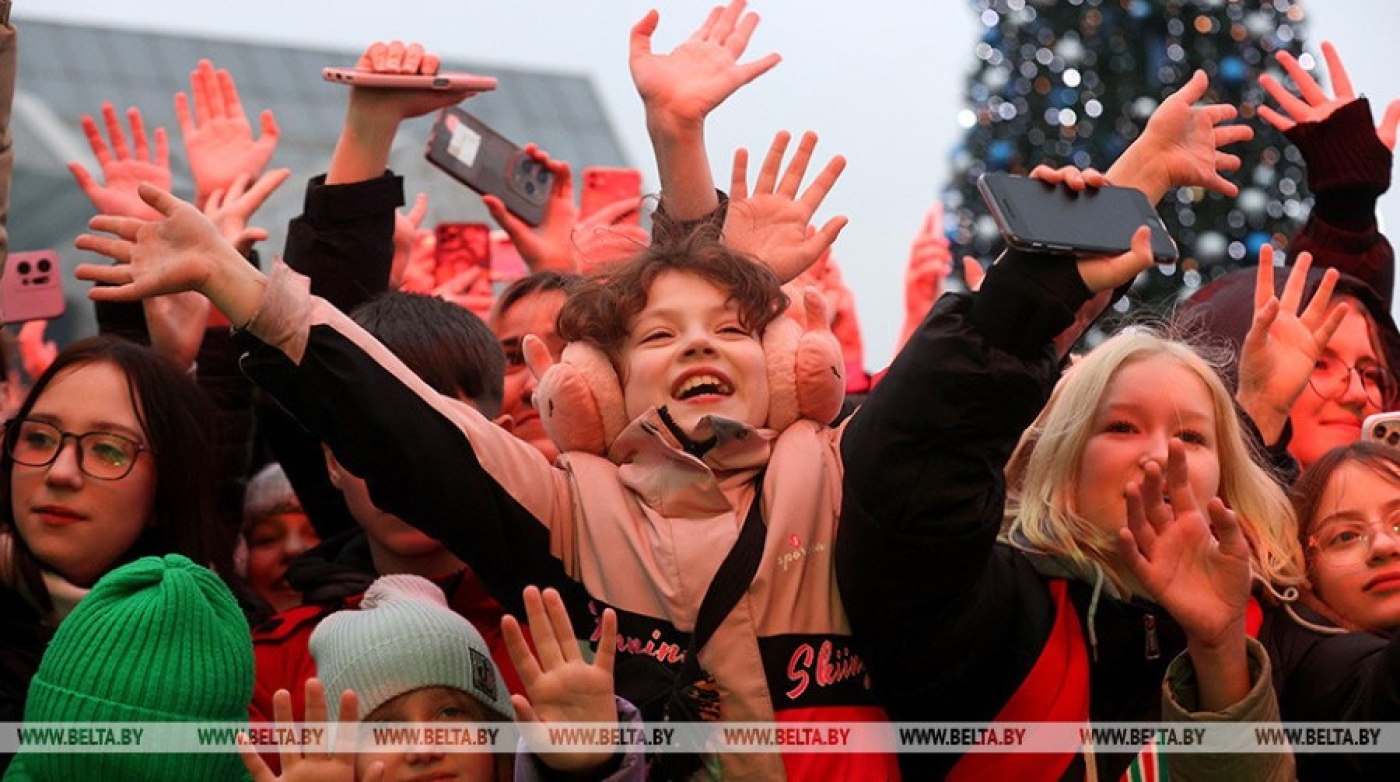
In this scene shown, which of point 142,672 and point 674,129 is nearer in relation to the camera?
point 142,672

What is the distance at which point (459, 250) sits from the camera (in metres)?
5.21

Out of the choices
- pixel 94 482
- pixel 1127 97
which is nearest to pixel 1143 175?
pixel 94 482

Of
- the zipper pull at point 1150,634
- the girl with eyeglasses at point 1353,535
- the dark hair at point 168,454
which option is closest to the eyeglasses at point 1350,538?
the girl with eyeglasses at point 1353,535

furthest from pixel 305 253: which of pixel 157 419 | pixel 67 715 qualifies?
pixel 67 715

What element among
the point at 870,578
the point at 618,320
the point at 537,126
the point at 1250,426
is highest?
the point at 618,320

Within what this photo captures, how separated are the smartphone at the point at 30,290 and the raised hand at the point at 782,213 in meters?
1.54

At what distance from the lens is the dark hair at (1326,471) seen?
369 cm

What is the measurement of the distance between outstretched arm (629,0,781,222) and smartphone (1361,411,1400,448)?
1307 mm

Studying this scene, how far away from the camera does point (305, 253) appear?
4086 mm

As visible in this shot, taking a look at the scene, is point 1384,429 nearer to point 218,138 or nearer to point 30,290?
point 218,138

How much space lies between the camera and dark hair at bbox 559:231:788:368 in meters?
3.29

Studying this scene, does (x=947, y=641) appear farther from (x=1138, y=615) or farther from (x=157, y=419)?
(x=157, y=419)

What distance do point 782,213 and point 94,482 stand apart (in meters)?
1.26

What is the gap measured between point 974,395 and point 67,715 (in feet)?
4.46
